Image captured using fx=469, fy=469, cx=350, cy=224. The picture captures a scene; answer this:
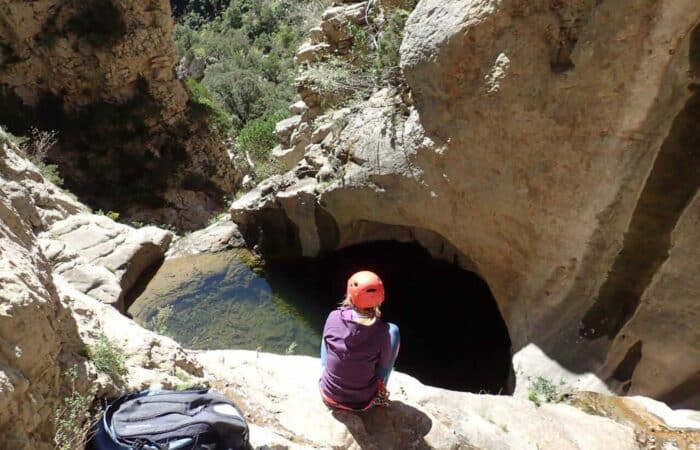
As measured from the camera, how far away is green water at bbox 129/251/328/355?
307 inches

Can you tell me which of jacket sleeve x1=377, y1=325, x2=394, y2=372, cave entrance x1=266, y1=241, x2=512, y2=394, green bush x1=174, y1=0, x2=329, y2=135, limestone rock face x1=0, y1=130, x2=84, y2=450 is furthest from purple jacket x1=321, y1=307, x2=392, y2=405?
green bush x1=174, y1=0, x2=329, y2=135

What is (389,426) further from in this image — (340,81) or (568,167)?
(340,81)

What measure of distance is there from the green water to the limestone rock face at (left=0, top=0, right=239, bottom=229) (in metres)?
11.1

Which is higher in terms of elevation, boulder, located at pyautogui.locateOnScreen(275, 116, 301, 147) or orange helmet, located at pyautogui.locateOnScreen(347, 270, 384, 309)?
orange helmet, located at pyautogui.locateOnScreen(347, 270, 384, 309)

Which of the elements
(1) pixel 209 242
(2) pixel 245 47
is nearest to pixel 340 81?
(1) pixel 209 242

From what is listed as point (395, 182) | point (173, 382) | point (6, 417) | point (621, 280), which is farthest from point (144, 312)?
point (621, 280)

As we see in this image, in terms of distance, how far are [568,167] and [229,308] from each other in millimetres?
6041

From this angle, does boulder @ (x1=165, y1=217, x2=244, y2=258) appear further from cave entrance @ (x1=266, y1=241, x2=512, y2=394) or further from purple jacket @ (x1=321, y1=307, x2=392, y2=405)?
purple jacket @ (x1=321, y1=307, x2=392, y2=405)

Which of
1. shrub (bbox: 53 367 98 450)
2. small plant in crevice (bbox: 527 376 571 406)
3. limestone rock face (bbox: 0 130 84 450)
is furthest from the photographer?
small plant in crevice (bbox: 527 376 571 406)

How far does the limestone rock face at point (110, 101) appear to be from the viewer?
17.8 m

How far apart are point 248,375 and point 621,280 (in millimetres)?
4000

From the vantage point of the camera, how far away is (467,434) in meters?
3.59

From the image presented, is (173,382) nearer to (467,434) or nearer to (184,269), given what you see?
(467,434)

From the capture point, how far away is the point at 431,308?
8.30 metres
